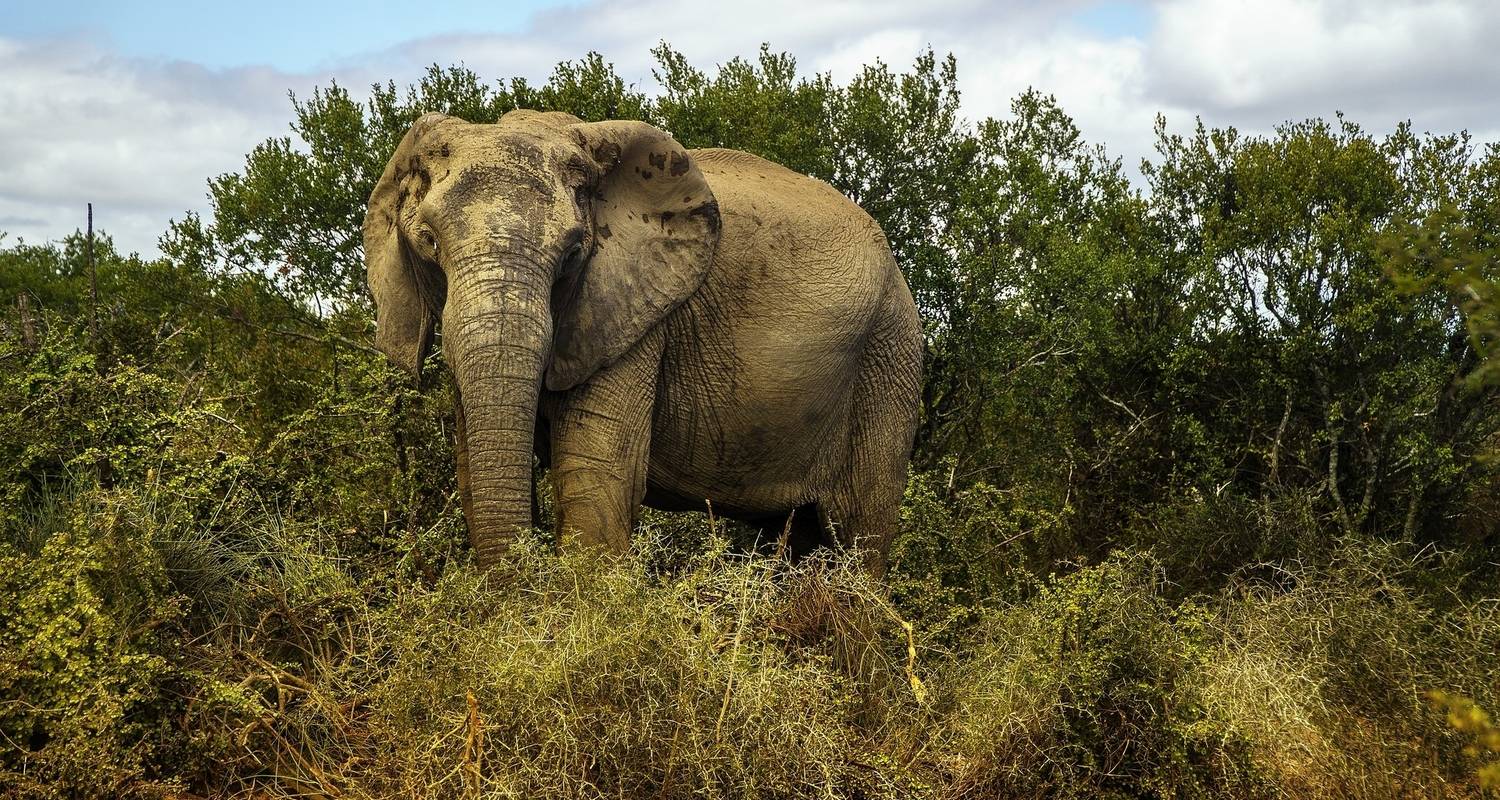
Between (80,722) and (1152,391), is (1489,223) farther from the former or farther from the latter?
(80,722)

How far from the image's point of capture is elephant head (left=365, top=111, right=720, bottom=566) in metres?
6.27

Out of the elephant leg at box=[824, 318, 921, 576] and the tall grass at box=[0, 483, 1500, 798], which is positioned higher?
the elephant leg at box=[824, 318, 921, 576]

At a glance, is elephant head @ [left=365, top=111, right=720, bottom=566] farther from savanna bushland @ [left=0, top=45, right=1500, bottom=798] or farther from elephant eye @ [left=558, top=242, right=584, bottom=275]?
savanna bushland @ [left=0, top=45, right=1500, bottom=798]

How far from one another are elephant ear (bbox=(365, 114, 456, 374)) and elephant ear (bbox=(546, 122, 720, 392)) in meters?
0.62

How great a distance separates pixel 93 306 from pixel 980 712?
6.30 meters

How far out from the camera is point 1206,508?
11.0 meters

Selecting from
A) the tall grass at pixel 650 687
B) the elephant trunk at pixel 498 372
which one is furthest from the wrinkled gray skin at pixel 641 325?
the tall grass at pixel 650 687

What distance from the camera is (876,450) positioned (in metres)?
8.55

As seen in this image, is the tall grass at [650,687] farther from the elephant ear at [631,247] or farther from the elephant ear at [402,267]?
the elephant ear at [631,247]

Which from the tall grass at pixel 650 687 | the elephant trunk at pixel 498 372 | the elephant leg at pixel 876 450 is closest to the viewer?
the tall grass at pixel 650 687

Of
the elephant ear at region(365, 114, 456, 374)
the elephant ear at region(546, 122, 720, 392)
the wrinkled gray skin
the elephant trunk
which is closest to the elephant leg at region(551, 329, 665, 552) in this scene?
the wrinkled gray skin

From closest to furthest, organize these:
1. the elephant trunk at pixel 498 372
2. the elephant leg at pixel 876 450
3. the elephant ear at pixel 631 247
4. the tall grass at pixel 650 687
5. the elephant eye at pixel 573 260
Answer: the tall grass at pixel 650 687 → the elephant trunk at pixel 498 372 → the elephant eye at pixel 573 260 → the elephant ear at pixel 631 247 → the elephant leg at pixel 876 450

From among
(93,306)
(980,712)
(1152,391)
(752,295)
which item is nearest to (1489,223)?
(1152,391)

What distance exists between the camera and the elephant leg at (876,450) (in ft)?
27.8
